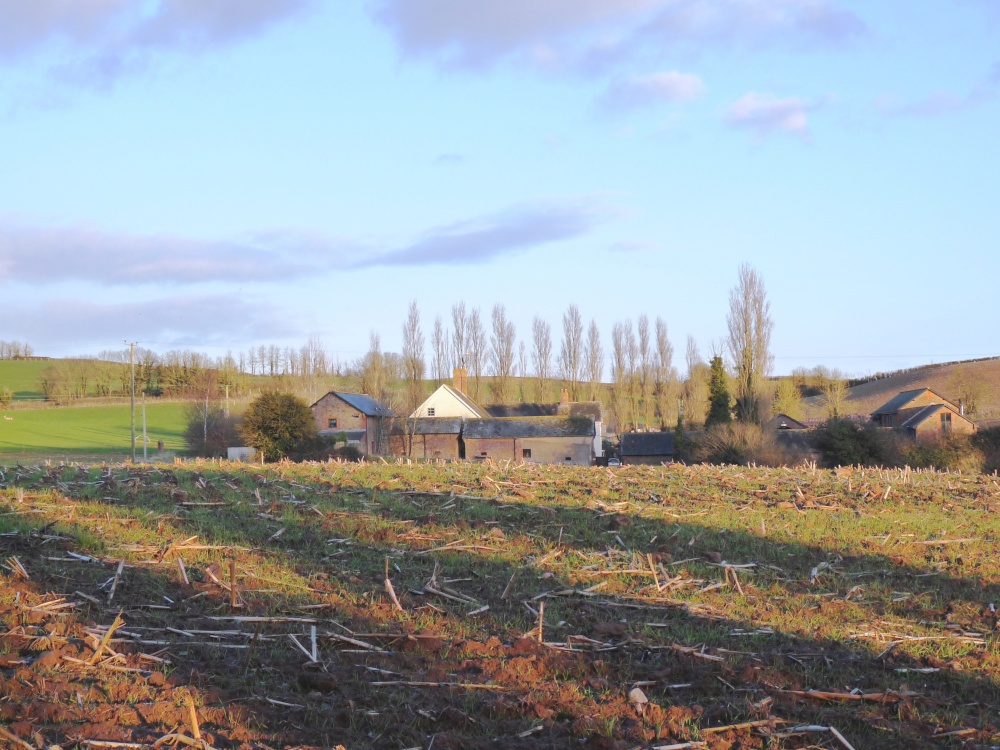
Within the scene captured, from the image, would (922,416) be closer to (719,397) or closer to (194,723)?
(719,397)

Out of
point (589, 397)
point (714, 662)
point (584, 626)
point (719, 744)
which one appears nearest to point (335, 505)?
point (584, 626)

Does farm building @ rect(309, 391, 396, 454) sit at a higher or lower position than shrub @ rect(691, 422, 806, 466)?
higher

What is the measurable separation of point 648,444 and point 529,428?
9.89 m

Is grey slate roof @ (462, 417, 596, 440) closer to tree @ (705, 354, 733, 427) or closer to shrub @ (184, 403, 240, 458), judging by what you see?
tree @ (705, 354, 733, 427)

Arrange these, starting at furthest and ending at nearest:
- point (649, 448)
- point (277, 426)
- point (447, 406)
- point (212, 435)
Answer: point (447, 406), point (649, 448), point (212, 435), point (277, 426)

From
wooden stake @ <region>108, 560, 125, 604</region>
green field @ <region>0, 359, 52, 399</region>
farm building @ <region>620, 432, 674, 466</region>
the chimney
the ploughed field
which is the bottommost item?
farm building @ <region>620, 432, 674, 466</region>

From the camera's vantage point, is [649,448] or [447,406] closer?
[649,448]

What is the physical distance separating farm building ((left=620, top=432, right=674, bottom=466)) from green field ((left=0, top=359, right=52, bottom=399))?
66.5 metres

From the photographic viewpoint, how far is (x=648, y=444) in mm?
60906

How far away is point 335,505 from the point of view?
12.0 m

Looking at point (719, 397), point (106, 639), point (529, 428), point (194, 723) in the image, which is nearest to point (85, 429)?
point (529, 428)

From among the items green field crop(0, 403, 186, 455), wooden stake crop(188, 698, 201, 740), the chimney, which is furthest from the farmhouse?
green field crop(0, 403, 186, 455)

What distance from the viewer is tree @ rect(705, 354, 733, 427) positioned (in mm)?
56688

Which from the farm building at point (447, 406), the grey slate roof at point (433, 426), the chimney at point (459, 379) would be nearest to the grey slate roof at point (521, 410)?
the chimney at point (459, 379)
